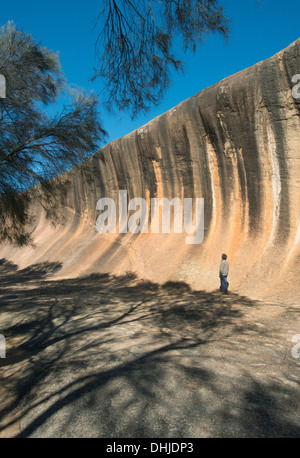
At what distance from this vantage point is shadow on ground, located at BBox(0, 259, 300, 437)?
2.68m

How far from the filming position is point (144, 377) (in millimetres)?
3490

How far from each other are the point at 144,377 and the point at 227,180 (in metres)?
9.18

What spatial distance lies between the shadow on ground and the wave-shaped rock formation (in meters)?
3.47

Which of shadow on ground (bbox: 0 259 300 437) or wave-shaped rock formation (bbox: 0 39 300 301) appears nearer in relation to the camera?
shadow on ground (bbox: 0 259 300 437)

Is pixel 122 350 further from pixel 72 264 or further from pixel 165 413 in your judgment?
pixel 72 264

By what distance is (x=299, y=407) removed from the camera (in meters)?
2.82

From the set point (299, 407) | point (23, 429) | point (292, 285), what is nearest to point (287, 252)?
point (292, 285)

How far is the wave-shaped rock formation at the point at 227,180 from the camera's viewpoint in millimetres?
9250

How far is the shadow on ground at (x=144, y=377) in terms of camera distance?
268 cm

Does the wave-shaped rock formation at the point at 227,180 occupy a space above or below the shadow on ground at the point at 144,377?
above

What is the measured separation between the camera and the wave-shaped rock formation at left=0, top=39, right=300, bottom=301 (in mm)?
9250

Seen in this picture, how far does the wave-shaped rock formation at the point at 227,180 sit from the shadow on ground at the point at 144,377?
11.4 feet

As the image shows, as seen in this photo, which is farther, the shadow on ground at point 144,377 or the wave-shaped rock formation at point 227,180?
the wave-shaped rock formation at point 227,180

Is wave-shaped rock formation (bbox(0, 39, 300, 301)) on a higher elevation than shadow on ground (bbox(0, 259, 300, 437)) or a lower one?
higher
